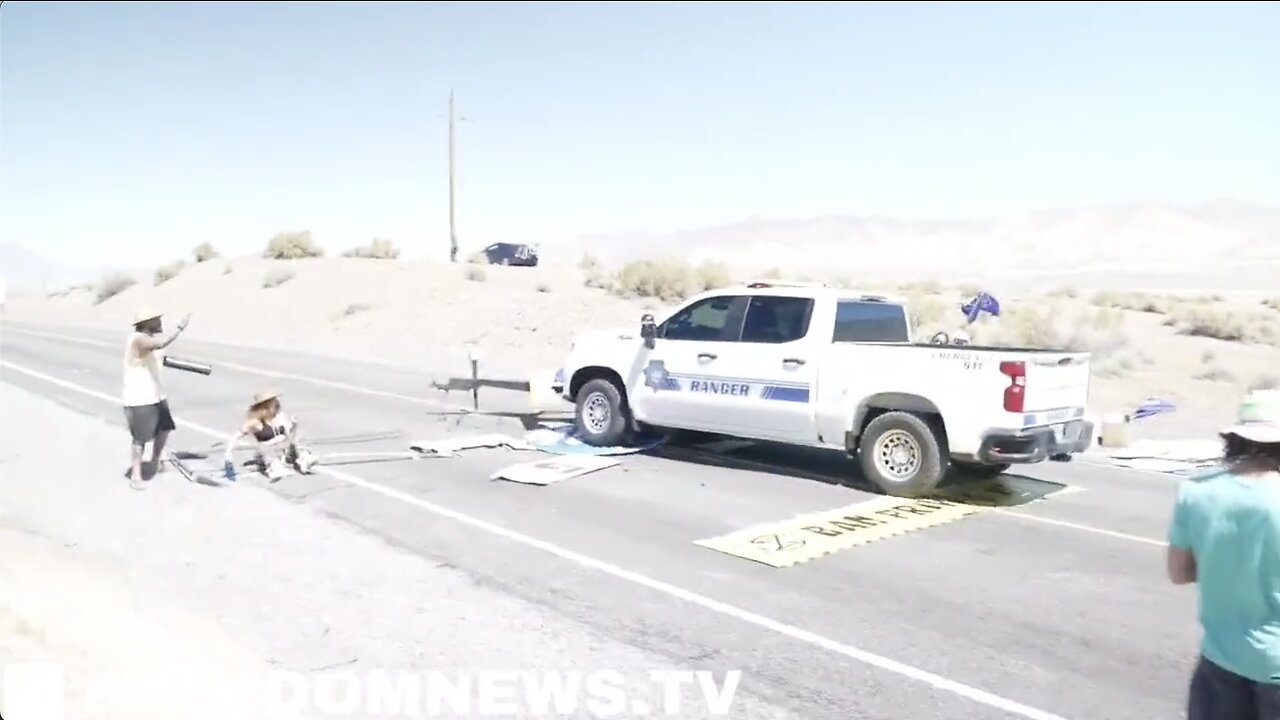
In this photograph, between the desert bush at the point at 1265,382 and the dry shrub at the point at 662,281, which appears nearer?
the desert bush at the point at 1265,382

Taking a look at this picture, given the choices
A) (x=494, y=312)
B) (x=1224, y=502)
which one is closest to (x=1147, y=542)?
(x=1224, y=502)

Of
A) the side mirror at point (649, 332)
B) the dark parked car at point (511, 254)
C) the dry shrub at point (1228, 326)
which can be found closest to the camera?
the side mirror at point (649, 332)

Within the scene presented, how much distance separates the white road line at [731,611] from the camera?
5012 mm

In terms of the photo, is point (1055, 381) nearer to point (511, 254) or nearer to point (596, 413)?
point (596, 413)

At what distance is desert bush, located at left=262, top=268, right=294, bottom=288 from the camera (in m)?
45.3

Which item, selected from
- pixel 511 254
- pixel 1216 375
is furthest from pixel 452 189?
pixel 1216 375

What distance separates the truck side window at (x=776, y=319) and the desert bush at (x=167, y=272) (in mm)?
52267

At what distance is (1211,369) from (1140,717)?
64.2 ft

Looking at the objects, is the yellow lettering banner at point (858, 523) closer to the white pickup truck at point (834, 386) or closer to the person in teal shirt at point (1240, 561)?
the white pickup truck at point (834, 386)

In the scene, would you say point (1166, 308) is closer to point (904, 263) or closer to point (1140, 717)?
point (1140, 717)

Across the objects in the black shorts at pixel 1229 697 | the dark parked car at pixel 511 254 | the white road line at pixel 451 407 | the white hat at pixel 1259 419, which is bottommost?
the white road line at pixel 451 407

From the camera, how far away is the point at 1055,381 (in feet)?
29.1

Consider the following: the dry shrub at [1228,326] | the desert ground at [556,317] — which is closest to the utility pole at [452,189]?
the desert ground at [556,317]

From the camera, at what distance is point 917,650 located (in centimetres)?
562
